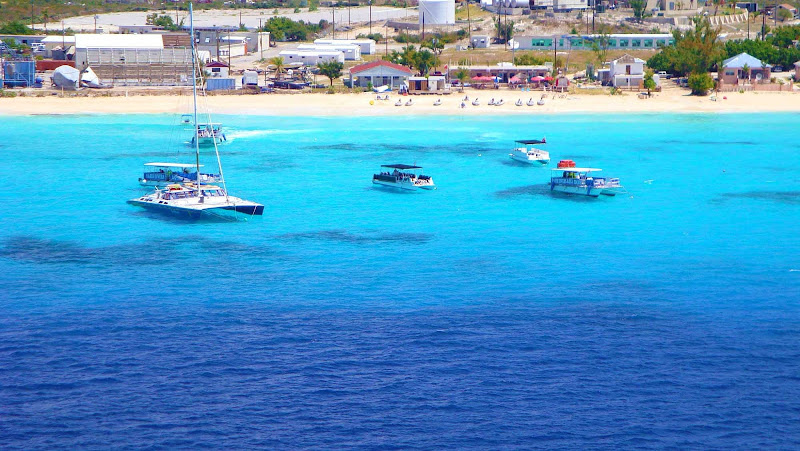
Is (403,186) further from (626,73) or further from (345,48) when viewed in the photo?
(345,48)

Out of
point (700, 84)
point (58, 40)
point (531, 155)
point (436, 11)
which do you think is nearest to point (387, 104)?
point (700, 84)

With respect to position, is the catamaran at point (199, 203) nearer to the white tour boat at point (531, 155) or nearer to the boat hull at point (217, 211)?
the boat hull at point (217, 211)

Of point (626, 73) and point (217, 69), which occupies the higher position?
point (217, 69)

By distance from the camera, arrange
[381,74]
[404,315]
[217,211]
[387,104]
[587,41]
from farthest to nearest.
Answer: [587,41] < [381,74] < [387,104] < [217,211] < [404,315]

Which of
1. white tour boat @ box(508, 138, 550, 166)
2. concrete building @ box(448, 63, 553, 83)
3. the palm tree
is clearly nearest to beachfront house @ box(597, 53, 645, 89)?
concrete building @ box(448, 63, 553, 83)

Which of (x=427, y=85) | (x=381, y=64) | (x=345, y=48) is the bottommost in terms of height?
(x=427, y=85)
